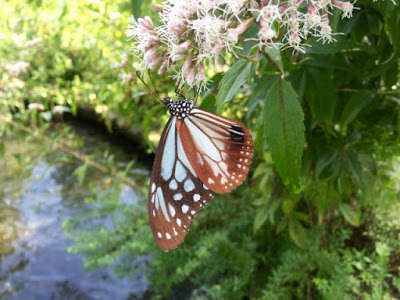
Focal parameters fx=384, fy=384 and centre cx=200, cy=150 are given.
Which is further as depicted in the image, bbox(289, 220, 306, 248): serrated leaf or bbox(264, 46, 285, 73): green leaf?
bbox(289, 220, 306, 248): serrated leaf

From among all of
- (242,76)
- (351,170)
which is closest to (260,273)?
(351,170)

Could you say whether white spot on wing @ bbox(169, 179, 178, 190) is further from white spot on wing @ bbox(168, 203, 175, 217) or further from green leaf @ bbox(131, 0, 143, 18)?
green leaf @ bbox(131, 0, 143, 18)

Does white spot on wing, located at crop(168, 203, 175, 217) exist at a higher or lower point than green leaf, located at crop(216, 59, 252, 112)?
lower

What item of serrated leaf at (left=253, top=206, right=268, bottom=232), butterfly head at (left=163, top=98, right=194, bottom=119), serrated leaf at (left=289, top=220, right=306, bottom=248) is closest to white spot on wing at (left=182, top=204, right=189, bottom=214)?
butterfly head at (left=163, top=98, right=194, bottom=119)

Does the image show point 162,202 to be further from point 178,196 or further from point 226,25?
point 226,25

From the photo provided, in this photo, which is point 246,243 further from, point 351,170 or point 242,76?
point 242,76

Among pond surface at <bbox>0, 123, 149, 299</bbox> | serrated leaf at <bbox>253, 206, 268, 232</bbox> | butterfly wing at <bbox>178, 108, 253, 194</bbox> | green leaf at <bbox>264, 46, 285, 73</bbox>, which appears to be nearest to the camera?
green leaf at <bbox>264, 46, 285, 73</bbox>

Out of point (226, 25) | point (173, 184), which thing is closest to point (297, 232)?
point (173, 184)
